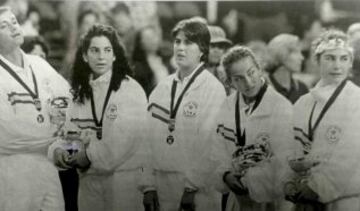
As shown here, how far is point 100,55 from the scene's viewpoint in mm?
2711

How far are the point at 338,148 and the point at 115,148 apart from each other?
2.93 feet

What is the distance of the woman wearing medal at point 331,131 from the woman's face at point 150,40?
→ 2.04 ft

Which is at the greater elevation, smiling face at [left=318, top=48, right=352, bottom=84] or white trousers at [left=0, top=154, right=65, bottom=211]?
smiling face at [left=318, top=48, right=352, bottom=84]

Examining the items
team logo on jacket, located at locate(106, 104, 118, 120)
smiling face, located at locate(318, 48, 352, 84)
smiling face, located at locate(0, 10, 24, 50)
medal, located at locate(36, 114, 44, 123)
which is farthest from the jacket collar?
smiling face, located at locate(0, 10, 24, 50)

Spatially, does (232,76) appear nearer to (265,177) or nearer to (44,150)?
(265,177)

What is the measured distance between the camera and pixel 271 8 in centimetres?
262

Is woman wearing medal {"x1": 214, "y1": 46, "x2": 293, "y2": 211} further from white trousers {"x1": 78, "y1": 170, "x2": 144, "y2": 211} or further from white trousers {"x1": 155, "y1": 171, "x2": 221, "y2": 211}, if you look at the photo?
white trousers {"x1": 78, "y1": 170, "x2": 144, "y2": 211}

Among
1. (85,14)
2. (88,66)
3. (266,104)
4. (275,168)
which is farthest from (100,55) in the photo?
(275,168)

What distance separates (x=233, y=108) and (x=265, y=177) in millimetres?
304

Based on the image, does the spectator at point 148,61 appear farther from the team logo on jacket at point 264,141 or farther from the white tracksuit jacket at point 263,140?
the team logo on jacket at point 264,141

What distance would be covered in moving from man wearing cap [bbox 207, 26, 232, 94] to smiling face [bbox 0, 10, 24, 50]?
79cm

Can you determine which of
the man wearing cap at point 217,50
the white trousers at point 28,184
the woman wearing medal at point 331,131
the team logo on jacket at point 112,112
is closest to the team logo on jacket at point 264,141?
the woman wearing medal at point 331,131

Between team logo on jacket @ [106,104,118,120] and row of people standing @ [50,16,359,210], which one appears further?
team logo on jacket @ [106,104,118,120]

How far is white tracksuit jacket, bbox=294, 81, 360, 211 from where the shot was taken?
2590 millimetres
